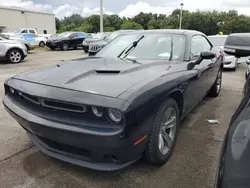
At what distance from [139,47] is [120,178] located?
6.17 feet

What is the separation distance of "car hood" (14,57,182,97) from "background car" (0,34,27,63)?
825cm

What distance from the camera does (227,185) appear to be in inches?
40.4

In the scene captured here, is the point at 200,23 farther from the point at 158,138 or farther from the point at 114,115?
the point at 114,115

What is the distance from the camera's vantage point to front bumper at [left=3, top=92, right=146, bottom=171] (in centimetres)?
180

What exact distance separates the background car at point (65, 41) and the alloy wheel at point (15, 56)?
23.1ft

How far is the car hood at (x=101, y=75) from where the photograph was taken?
199cm

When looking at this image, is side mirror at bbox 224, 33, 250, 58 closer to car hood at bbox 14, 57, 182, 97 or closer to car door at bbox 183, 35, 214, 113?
car door at bbox 183, 35, 214, 113

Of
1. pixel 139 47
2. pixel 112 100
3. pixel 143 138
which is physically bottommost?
pixel 143 138

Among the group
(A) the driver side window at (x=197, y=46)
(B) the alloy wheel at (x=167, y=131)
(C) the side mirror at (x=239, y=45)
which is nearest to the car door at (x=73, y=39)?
(A) the driver side window at (x=197, y=46)

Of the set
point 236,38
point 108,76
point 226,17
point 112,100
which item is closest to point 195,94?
point 236,38

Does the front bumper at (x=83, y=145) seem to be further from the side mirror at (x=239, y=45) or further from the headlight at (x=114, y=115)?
the side mirror at (x=239, y=45)

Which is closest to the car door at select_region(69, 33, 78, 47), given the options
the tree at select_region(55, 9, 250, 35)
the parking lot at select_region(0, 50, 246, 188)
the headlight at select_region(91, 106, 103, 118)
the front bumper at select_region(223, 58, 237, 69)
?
the front bumper at select_region(223, 58, 237, 69)

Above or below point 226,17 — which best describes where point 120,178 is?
below

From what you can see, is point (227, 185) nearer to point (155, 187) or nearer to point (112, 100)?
point (112, 100)
